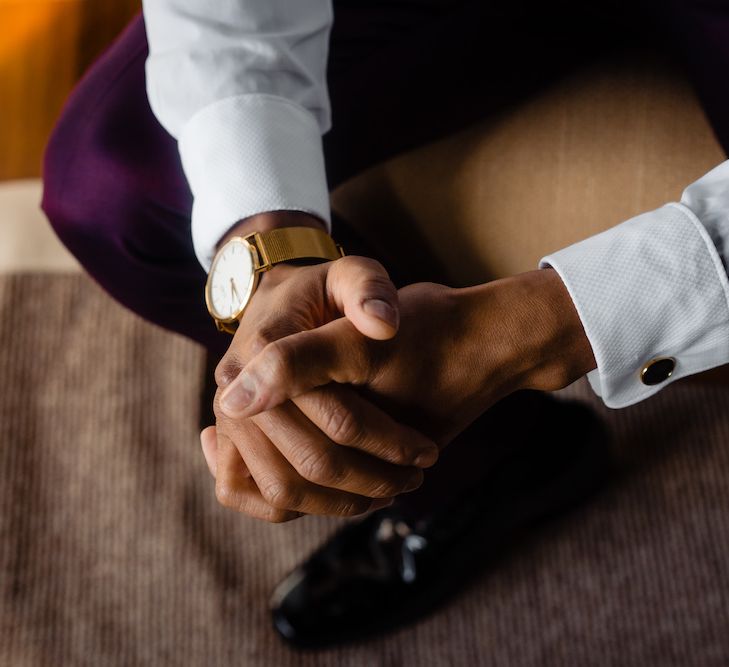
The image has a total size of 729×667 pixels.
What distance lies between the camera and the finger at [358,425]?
479mm

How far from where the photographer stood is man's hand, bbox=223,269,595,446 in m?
0.47

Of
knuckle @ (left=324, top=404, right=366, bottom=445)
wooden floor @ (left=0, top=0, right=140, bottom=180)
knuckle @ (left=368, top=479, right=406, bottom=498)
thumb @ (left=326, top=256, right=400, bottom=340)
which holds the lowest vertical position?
wooden floor @ (left=0, top=0, right=140, bottom=180)

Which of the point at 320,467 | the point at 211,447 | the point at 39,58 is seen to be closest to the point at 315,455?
the point at 320,467

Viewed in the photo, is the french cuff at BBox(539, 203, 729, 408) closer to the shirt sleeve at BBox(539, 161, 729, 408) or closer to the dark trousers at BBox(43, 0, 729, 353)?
the shirt sleeve at BBox(539, 161, 729, 408)

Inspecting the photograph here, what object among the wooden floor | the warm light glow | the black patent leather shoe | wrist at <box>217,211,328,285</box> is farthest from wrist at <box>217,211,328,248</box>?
the warm light glow

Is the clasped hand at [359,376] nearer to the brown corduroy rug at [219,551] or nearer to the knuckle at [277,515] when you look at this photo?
the knuckle at [277,515]

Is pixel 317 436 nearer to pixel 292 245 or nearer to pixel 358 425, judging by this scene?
pixel 358 425

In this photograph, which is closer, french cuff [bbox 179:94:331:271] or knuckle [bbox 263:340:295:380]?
knuckle [bbox 263:340:295:380]

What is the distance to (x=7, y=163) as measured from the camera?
4.19ft

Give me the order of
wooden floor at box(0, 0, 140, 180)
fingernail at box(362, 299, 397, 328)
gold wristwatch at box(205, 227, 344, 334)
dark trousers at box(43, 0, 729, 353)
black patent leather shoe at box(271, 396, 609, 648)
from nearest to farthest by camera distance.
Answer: fingernail at box(362, 299, 397, 328)
gold wristwatch at box(205, 227, 344, 334)
dark trousers at box(43, 0, 729, 353)
black patent leather shoe at box(271, 396, 609, 648)
wooden floor at box(0, 0, 140, 180)

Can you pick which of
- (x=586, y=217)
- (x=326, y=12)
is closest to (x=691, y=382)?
(x=586, y=217)

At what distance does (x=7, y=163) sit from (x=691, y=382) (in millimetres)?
1121

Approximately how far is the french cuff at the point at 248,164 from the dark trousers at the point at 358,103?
71 mm

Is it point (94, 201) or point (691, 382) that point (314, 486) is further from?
point (691, 382)
